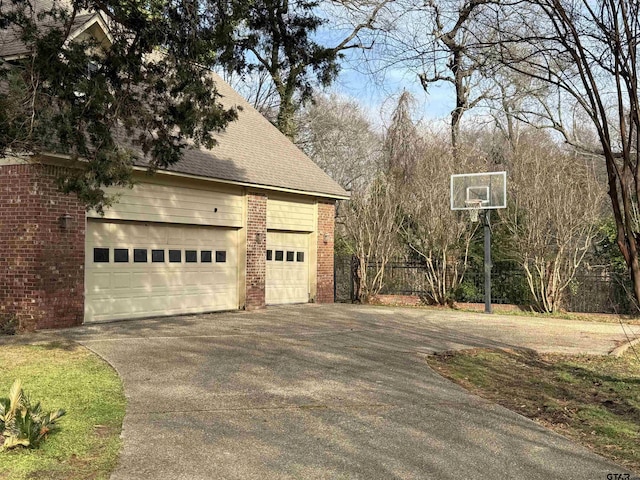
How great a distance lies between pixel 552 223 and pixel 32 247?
12.9m

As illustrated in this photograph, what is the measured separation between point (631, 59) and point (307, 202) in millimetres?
13785

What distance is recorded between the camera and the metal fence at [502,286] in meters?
17.0

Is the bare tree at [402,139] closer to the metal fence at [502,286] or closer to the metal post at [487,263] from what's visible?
the metal fence at [502,286]

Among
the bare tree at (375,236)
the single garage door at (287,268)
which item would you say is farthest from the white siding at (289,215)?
the bare tree at (375,236)

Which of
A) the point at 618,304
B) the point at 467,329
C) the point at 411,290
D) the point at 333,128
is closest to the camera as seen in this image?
the point at 467,329

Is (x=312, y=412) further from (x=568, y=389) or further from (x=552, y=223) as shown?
(x=552, y=223)

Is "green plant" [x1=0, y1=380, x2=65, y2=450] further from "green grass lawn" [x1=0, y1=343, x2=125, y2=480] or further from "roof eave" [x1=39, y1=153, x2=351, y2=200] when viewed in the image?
"roof eave" [x1=39, y1=153, x2=351, y2=200]

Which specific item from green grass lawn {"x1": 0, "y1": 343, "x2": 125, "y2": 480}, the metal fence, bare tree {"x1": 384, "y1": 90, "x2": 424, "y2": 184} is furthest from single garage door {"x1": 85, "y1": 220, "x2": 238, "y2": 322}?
bare tree {"x1": 384, "y1": 90, "x2": 424, "y2": 184}

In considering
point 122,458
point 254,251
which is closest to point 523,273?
point 254,251

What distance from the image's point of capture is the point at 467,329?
13.0m

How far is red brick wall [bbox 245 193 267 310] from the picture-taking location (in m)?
15.5

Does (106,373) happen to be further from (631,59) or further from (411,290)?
(411,290)

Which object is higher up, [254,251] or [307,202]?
[307,202]

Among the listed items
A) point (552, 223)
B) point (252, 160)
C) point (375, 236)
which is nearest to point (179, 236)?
point (252, 160)
